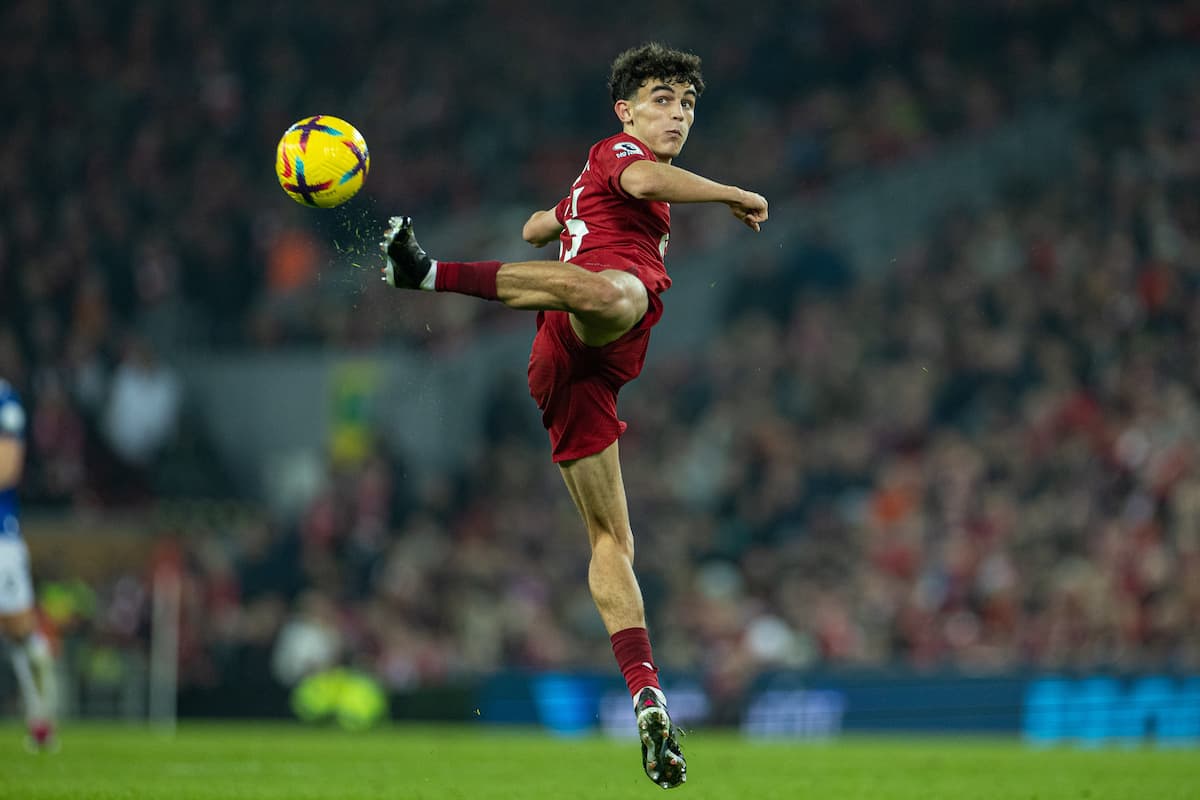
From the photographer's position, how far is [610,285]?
22.1 feet

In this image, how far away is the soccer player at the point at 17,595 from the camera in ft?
35.5

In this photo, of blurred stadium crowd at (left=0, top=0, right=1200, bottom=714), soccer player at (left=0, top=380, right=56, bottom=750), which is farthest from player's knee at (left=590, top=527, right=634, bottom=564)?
blurred stadium crowd at (left=0, top=0, right=1200, bottom=714)

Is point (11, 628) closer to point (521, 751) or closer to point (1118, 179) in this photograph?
point (521, 751)

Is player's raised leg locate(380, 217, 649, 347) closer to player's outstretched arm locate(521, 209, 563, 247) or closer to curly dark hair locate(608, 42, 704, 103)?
player's outstretched arm locate(521, 209, 563, 247)

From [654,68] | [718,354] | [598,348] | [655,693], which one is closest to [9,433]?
[598,348]

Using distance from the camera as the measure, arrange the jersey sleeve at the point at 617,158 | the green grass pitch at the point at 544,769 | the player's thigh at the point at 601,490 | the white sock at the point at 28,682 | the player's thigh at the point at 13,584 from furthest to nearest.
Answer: the white sock at the point at 28,682 → the player's thigh at the point at 13,584 → the green grass pitch at the point at 544,769 → the player's thigh at the point at 601,490 → the jersey sleeve at the point at 617,158

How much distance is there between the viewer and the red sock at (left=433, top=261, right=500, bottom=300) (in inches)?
265

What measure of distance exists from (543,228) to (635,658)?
1983 millimetres

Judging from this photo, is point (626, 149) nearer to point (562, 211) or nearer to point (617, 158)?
point (617, 158)

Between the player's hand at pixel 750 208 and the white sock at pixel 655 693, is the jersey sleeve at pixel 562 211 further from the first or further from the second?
the white sock at pixel 655 693

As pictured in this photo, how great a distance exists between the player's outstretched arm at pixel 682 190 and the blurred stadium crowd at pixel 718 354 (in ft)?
27.0

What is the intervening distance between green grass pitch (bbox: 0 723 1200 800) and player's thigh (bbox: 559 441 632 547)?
1273 millimetres

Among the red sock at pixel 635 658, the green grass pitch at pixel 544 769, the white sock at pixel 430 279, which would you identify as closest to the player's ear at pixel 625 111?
the white sock at pixel 430 279

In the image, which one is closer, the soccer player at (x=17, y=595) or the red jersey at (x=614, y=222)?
the red jersey at (x=614, y=222)
